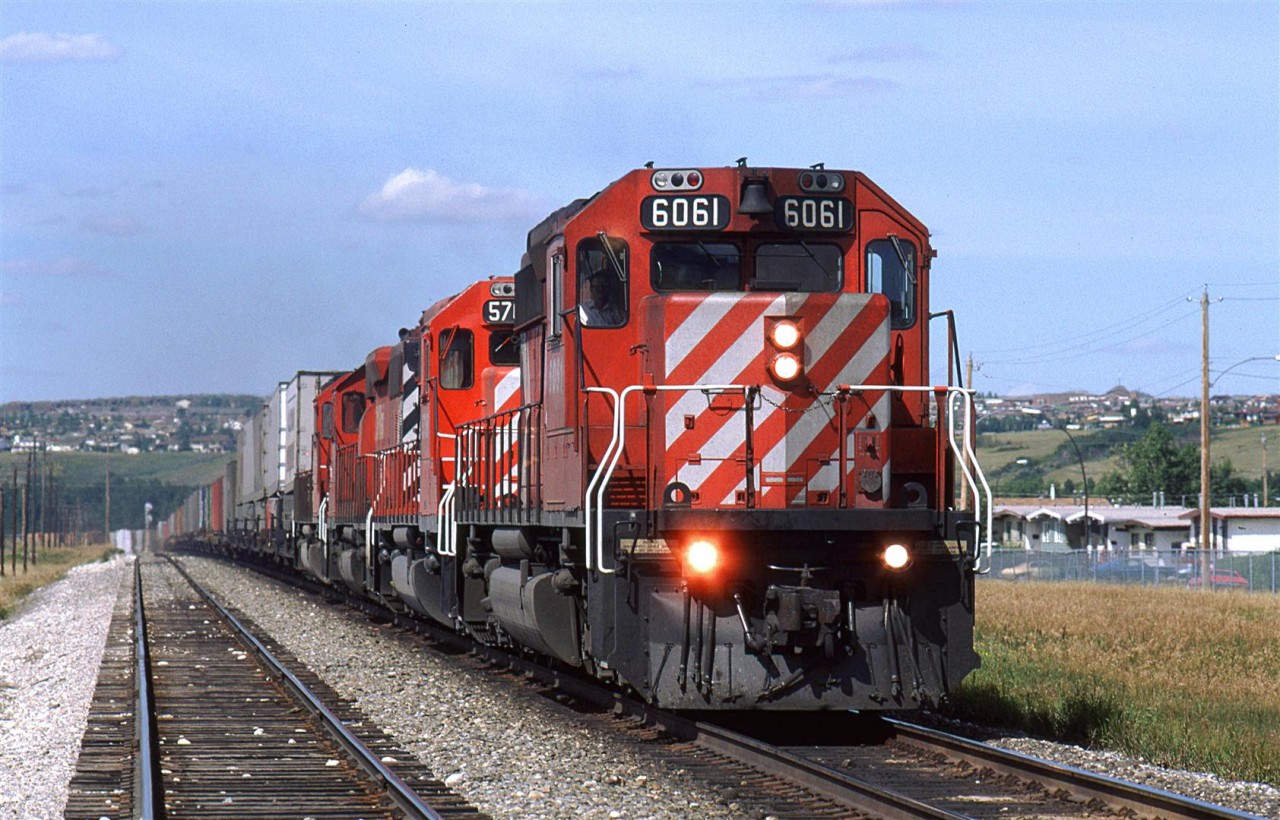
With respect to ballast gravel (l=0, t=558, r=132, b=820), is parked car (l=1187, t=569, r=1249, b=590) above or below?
below

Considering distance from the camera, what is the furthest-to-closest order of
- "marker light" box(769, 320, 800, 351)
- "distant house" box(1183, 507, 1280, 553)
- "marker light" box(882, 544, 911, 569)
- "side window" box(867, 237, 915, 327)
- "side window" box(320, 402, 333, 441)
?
"distant house" box(1183, 507, 1280, 553)
"side window" box(320, 402, 333, 441)
"side window" box(867, 237, 915, 327)
"marker light" box(769, 320, 800, 351)
"marker light" box(882, 544, 911, 569)

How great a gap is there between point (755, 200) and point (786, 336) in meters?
0.98

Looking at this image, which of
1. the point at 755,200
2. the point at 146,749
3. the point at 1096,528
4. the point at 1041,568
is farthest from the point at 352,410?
the point at 1096,528

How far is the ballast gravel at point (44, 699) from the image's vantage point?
380 inches

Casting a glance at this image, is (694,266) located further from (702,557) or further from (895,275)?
(702,557)

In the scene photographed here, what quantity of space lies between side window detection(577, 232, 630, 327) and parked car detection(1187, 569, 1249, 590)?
1382 inches

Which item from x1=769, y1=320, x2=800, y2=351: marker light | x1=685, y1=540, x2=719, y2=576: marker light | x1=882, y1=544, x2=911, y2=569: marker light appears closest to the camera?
x1=685, y1=540, x2=719, y2=576: marker light

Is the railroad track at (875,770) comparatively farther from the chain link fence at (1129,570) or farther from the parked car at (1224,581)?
the chain link fence at (1129,570)

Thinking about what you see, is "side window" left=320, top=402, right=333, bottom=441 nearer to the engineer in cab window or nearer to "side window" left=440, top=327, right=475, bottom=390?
"side window" left=440, top=327, right=475, bottom=390

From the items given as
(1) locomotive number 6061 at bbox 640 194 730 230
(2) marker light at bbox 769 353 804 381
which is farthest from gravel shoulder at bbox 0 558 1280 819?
(1) locomotive number 6061 at bbox 640 194 730 230

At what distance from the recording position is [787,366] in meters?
10.4

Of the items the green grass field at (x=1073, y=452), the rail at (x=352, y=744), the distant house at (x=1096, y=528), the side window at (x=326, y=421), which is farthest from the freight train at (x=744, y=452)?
the green grass field at (x=1073, y=452)

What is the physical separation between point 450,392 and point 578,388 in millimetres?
6444

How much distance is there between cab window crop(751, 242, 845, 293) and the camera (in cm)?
1101
